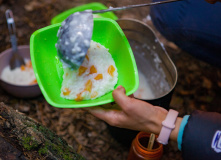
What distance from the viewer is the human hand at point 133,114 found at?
0.97 m

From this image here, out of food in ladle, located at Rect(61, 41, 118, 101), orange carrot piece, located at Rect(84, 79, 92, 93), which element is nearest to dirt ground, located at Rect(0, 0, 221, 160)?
food in ladle, located at Rect(61, 41, 118, 101)

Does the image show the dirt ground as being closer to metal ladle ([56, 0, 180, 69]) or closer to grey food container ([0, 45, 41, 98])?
grey food container ([0, 45, 41, 98])

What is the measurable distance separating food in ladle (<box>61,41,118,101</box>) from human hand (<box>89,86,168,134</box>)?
0.08m

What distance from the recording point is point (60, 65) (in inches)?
46.5

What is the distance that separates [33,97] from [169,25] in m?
1.03

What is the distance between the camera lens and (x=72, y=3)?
2.55 meters

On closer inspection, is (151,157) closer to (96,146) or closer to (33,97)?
(96,146)

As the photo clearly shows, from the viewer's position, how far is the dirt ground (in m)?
1.60

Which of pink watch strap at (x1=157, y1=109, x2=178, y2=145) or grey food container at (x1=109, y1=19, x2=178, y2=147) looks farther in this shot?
grey food container at (x1=109, y1=19, x2=178, y2=147)

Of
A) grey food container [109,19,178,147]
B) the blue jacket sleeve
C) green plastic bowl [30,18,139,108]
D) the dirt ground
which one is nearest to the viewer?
the blue jacket sleeve

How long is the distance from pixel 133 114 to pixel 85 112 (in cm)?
80

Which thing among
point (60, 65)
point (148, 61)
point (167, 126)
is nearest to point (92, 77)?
point (60, 65)

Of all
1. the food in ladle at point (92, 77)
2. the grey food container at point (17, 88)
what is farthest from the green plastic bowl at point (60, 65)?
the grey food container at point (17, 88)

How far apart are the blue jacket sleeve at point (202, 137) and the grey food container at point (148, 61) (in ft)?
1.44
